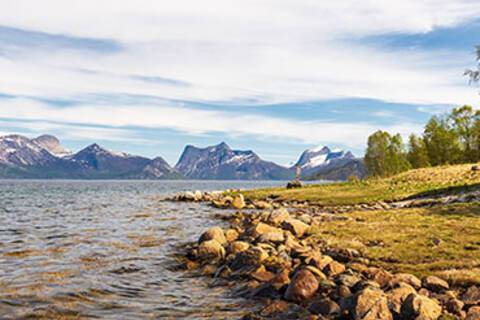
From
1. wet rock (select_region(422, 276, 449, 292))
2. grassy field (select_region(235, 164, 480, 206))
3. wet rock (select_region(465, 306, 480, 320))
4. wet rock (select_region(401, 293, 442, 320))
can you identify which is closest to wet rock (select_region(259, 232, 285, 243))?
wet rock (select_region(422, 276, 449, 292))

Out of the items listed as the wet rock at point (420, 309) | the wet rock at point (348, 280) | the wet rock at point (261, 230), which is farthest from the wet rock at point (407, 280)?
the wet rock at point (261, 230)

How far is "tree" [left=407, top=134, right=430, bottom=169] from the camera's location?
332 feet

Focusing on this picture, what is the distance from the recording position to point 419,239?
18.2 meters

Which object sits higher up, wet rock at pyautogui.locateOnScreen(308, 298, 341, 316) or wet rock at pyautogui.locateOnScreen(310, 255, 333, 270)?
wet rock at pyautogui.locateOnScreen(310, 255, 333, 270)

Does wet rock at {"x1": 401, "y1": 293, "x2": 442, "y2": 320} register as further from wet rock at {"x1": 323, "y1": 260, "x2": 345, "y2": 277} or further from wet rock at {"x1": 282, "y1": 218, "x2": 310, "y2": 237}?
wet rock at {"x1": 282, "y1": 218, "x2": 310, "y2": 237}

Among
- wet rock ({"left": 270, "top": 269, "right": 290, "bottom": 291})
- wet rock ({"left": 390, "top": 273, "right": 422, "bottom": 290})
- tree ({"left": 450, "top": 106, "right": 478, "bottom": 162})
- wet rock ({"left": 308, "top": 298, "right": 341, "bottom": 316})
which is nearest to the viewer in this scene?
wet rock ({"left": 308, "top": 298, "right": 341, "bottom": 316})

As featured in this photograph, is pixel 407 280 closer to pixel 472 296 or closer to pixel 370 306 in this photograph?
pixel 472 296

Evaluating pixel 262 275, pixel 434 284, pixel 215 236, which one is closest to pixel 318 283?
pixel 262 275

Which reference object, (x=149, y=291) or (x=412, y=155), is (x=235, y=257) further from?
(x=412, y=155)

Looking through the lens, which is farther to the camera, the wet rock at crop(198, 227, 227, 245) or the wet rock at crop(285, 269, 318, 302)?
the wet rock at crop(198, 227, 227, 245)

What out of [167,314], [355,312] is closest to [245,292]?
[167,314]

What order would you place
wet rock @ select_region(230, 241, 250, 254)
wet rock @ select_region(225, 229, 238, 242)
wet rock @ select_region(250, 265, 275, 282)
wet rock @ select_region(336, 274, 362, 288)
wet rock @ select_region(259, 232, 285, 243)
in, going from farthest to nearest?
wet rock @ select_region(225, 229, 238, 242) → wet rock @ select_region(259, 232, 285, 243) → wet rock @ select_region(230, 241, 250, 254) → wet rock @ select_region(250, 265, 275, 282) → wet rock @ select_region(336, 274, 362, 288)

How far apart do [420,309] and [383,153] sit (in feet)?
318

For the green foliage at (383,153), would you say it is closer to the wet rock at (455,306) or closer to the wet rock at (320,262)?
the wet rock at (320,262)
